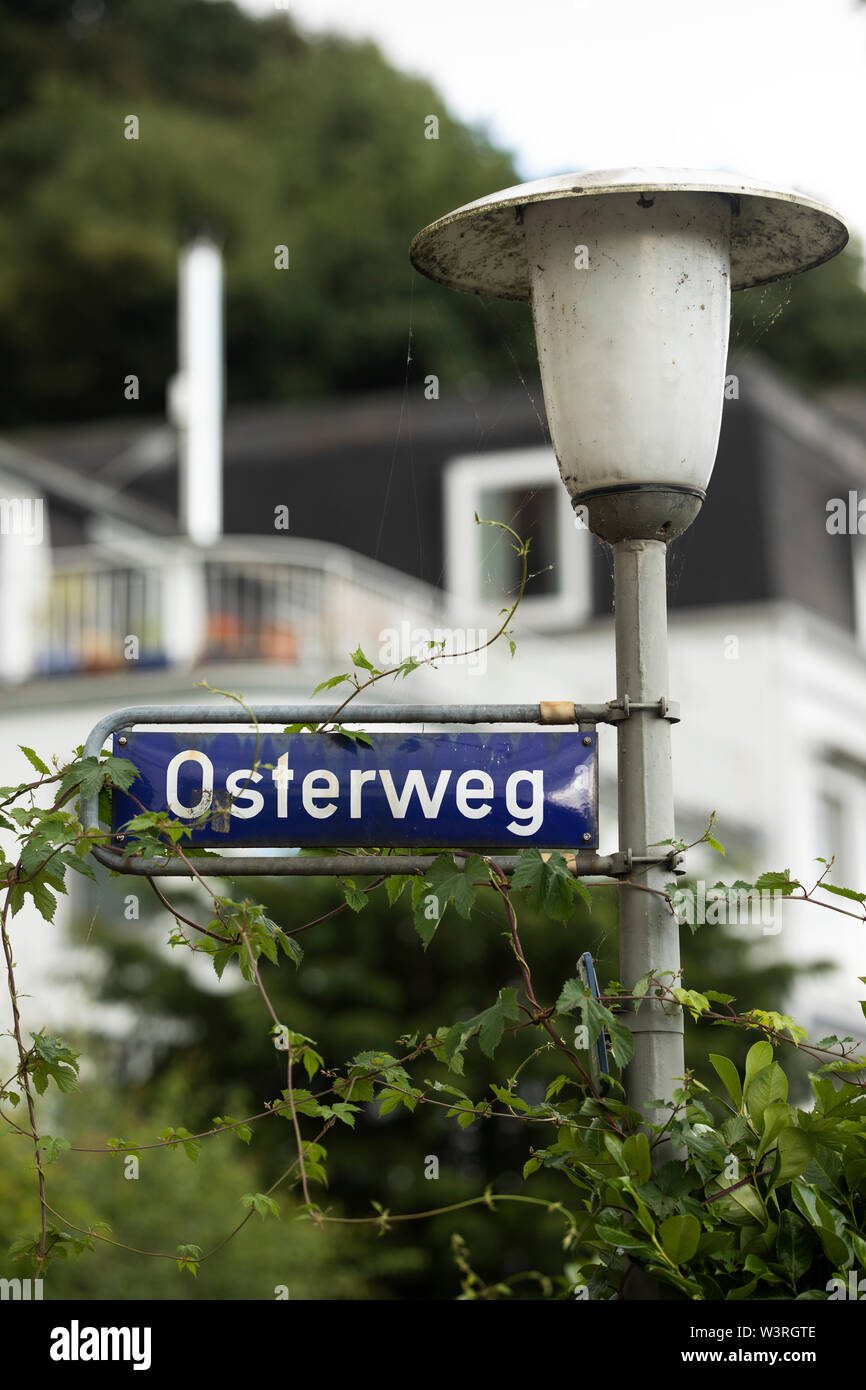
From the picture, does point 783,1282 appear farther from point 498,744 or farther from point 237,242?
point 237,242

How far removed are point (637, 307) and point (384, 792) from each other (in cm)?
96

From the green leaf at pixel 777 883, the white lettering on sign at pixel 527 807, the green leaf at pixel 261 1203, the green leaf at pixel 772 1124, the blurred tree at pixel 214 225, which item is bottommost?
the green leaf at pixel 261 1203

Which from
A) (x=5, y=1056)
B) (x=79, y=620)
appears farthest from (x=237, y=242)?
(x=5, y=1056)

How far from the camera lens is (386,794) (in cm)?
326

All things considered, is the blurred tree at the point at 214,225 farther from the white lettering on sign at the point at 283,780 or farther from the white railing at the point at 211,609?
the white lettering on sign at the point at 283,780

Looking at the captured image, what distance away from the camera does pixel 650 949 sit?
10.3 feet

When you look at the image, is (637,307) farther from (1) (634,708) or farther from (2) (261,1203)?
(2) (261,1203)

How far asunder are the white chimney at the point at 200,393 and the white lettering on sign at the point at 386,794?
14.3m

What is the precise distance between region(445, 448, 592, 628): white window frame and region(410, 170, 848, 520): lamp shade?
14011mm

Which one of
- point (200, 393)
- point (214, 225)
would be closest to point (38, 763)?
point (200, 393)

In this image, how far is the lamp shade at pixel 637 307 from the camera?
10.6 feet

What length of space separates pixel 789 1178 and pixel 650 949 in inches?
17.3

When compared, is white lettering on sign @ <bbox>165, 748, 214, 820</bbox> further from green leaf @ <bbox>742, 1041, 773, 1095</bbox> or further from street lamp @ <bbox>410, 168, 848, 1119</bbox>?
green leaf @ <bbox>742, 1041, 773, 1095</bbox>

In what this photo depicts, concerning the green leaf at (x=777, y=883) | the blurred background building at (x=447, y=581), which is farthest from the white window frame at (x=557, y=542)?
the green leaf at (x=777, y=883)
